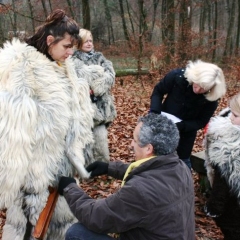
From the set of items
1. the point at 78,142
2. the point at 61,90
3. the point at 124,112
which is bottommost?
the point at 124,112

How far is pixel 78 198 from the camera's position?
7.80ft

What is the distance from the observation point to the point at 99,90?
14.8 ft

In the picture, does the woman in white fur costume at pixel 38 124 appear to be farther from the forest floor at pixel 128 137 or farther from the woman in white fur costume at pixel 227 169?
the forest floor at pixel 128 137

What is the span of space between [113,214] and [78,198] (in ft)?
1.20

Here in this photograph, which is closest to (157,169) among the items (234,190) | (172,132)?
(172,132)

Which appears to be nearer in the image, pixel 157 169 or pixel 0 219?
pixel 157 169

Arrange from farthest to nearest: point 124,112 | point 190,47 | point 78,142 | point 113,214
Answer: point 190,47
point 124,112
point 78,142
point 113,214

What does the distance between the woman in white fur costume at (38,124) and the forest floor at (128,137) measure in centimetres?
168

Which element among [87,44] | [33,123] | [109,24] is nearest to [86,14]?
[87,44]

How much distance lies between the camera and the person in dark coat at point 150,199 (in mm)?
2074

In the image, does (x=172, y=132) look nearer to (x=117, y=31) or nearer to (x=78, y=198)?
(x=78, y=198)

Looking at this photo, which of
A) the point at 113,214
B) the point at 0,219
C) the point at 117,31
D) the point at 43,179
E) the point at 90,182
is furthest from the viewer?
the point at 117,31

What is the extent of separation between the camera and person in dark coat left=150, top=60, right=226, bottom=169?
368 cm

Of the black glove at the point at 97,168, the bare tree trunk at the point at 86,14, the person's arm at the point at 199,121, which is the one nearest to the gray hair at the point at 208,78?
the person's arm at the point at 199,121
